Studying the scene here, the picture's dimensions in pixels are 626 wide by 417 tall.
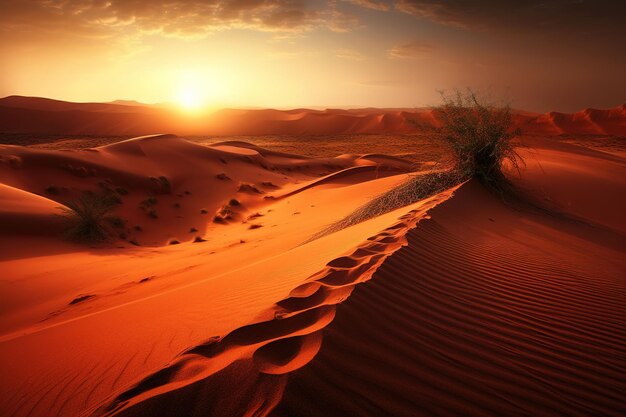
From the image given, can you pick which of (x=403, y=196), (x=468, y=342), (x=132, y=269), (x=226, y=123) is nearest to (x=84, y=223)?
(x=132, y=269)

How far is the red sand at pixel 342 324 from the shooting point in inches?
69.1

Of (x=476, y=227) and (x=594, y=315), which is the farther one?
(x=476, y=227)

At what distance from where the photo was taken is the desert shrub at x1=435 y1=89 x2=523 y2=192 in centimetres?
827

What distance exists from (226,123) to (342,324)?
56775 millimetres

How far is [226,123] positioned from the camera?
55.1m

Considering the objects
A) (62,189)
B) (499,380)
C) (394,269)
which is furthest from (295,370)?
(62,189)

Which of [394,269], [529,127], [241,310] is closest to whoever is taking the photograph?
[241,310]

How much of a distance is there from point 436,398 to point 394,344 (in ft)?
1.31

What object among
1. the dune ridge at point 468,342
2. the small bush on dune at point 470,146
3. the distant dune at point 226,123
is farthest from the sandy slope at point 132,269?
the distant dune at point 226,123

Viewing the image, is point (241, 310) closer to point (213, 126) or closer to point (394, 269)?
point (394, 269)

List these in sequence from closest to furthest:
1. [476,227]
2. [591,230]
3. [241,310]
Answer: [241,310] < [476,227] < [591,230]

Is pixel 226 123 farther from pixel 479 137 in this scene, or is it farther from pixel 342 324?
pixel 342 324

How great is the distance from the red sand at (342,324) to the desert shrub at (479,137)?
1516mm

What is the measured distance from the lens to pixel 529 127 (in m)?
45.5
